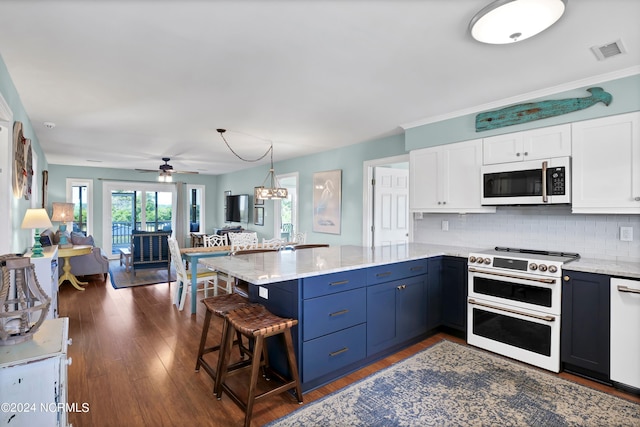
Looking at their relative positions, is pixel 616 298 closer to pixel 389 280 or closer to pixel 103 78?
pixel 389 280

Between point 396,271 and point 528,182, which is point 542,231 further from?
point 396,271

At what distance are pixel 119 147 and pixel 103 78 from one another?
3.33m

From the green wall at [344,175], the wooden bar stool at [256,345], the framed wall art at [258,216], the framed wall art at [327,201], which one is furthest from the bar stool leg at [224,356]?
the framed wall art at [258,216]

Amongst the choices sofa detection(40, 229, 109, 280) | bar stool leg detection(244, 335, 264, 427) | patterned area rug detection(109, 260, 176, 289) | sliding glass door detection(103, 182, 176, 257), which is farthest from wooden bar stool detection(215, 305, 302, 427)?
sliding glass door detection(103, 182, 176, 257)

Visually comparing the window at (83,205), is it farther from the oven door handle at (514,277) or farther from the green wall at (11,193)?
the oven door handle at (514,277)

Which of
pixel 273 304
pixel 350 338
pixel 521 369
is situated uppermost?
pixel 273 304

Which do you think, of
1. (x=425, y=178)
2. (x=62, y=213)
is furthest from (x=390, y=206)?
(x=62, y=213)

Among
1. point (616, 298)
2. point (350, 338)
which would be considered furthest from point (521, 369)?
point (350, 338)

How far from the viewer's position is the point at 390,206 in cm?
504

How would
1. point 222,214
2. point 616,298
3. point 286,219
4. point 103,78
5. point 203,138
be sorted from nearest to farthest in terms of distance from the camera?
1. point 616,298
2. point 103,78
3. point 203,138
4. point 286,219
5. point 222,214

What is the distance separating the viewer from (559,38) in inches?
80.8

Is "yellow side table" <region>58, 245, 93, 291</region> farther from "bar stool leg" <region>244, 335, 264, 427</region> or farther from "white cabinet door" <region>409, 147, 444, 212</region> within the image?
"white cabinet door" <region>409, 147, 444, 212</region>

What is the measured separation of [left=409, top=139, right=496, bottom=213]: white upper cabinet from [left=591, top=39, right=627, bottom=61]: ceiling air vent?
1.17 m

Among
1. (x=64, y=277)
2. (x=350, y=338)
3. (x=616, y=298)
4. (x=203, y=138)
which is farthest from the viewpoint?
(x=64, y=277)
